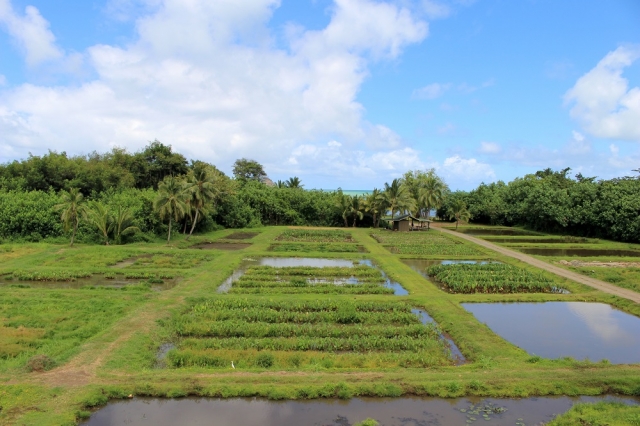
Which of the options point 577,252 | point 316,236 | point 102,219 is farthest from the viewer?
point 316,236

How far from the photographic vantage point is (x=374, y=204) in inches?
2329

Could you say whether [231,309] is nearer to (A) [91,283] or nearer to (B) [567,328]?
(A) [91,283]

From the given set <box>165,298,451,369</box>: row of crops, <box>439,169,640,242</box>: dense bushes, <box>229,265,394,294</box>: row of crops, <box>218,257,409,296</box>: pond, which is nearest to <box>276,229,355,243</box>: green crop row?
<box>218,257,409,296</box>: pond

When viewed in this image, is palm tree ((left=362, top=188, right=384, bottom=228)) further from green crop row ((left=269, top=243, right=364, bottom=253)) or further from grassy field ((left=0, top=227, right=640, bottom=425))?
grassy field ((left=0, top=227, right=640, bottom=425))

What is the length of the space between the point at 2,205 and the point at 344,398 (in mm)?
37197

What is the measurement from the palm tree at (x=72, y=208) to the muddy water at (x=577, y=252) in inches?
1503

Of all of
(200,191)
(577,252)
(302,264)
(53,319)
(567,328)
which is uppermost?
(200,191)

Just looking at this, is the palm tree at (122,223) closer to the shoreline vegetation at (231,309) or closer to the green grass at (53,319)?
the shoreline vegetation at (231,309)

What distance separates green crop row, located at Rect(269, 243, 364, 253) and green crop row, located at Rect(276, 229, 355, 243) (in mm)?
3658

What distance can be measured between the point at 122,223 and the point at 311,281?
20488mm

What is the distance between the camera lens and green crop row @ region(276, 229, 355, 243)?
44062mm

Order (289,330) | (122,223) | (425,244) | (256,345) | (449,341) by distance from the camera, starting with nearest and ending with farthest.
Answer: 1. (256,345)
2. (449,341)
3. (289,330)
4. (122,223)
5. (425,244)

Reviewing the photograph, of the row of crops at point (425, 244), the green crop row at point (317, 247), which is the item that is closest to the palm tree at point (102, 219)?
the green crop row at point (317, 247)

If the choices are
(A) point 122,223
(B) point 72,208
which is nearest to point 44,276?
(B) point 72,208
